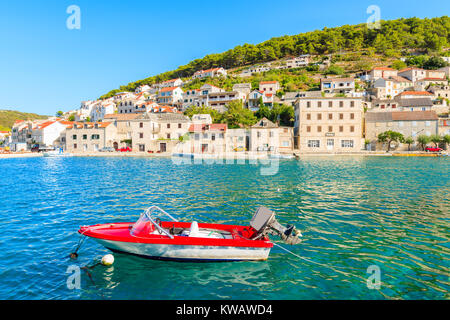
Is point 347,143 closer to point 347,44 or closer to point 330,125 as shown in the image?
point 330,125

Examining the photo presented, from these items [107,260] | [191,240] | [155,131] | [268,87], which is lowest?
[107,260]

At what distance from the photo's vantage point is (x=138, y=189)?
2105cm

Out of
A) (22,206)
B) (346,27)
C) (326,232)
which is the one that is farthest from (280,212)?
(346,27)

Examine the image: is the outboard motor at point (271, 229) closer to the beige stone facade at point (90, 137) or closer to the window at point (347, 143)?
the window at point (347, 143)

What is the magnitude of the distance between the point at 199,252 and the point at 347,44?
167 metres

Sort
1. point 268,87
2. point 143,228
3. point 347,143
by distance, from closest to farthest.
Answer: point 143,228, point 347,143, point 268,87

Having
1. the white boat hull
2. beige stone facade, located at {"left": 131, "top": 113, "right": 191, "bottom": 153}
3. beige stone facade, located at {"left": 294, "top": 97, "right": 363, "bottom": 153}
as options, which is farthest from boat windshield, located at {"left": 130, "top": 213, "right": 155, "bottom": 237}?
beige stone facade, located at {"left": 131, "top": 113, "right": 191, "bottom": 153}

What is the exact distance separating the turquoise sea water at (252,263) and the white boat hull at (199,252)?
9.8 inches

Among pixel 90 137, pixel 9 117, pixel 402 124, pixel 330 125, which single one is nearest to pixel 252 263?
pixel 330 125

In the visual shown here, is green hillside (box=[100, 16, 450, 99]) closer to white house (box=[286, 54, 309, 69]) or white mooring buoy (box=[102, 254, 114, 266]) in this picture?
white house (box=[286, 54, 309, 69])

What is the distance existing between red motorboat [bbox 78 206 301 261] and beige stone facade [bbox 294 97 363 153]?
53.0 metres

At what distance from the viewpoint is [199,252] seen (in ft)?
28.7

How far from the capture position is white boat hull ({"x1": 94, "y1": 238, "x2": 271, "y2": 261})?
873 cm

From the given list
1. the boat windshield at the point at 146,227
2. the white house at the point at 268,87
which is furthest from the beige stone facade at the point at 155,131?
the boat windshield at the point at 146,227
